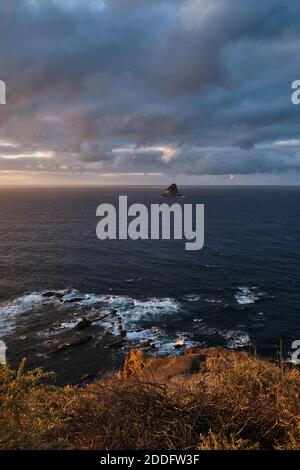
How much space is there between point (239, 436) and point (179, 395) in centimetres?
205

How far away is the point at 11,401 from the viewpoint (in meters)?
10.8

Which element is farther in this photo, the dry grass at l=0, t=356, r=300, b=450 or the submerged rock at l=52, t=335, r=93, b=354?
the submerged rock at l=52, t=335, r=93, b=354

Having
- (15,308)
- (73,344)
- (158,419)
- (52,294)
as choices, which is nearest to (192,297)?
(73,344)

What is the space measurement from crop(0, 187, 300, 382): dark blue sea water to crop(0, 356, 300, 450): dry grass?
29.8m

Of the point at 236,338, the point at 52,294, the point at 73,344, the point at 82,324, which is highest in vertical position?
the point at 52,294

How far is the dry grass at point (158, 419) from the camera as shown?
8875 mm

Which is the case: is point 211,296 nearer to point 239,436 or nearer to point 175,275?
point 175,275

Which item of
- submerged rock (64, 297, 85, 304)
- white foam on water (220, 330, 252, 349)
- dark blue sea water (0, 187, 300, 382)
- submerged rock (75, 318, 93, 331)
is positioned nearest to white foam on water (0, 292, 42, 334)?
dark blue sea water (0, 187, 300, 382)

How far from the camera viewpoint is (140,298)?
58250mm

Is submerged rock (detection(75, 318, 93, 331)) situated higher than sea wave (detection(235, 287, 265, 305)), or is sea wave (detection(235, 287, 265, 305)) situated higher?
sea wave (detection(235, 287, 265, 305))

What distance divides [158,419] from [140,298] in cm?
4927

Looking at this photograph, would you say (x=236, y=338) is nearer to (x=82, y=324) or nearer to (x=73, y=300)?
(x=82, y=324)

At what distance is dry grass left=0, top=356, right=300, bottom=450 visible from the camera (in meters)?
8.88

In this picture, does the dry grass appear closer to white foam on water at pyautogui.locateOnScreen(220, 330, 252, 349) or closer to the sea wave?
white foam on water at pyautogui.locateOnScreen(220, 330, 252, 349)
